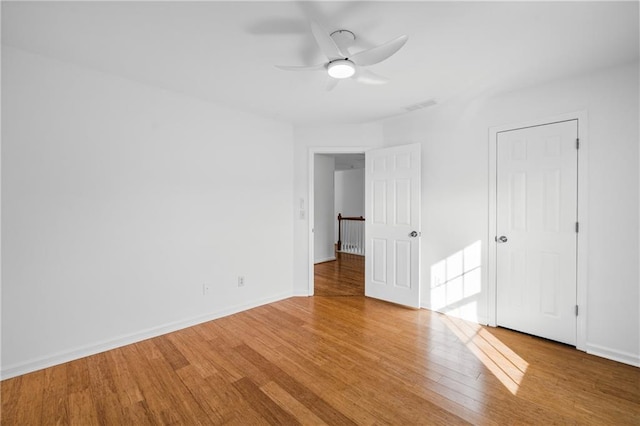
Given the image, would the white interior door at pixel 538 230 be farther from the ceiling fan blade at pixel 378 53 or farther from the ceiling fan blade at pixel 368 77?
the ceiling fan blade at pixel 378 53

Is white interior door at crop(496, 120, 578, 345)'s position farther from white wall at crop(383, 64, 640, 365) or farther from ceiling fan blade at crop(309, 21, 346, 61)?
ceiling fan blade at crop(309, 21, 346, 61)

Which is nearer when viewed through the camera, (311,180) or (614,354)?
(614,354)

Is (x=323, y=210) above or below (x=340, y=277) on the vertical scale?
above

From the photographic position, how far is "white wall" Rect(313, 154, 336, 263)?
6566 millimetres

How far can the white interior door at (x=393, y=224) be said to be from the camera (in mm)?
3766

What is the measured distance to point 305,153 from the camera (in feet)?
14.3

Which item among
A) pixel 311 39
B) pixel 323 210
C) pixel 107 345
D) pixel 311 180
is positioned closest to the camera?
pixel 311 39

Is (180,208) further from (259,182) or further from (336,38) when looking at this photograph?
(336,38)

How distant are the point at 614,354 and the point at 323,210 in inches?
201

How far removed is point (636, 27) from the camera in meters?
1.99

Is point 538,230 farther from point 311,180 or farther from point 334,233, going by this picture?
point 334,233

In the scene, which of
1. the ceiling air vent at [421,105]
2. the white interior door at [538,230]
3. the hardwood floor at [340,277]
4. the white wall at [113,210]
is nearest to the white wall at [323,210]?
the hardwood floor at [340,277]

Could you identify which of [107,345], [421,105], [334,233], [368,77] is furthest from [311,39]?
[334,233]

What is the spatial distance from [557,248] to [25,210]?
468cm
